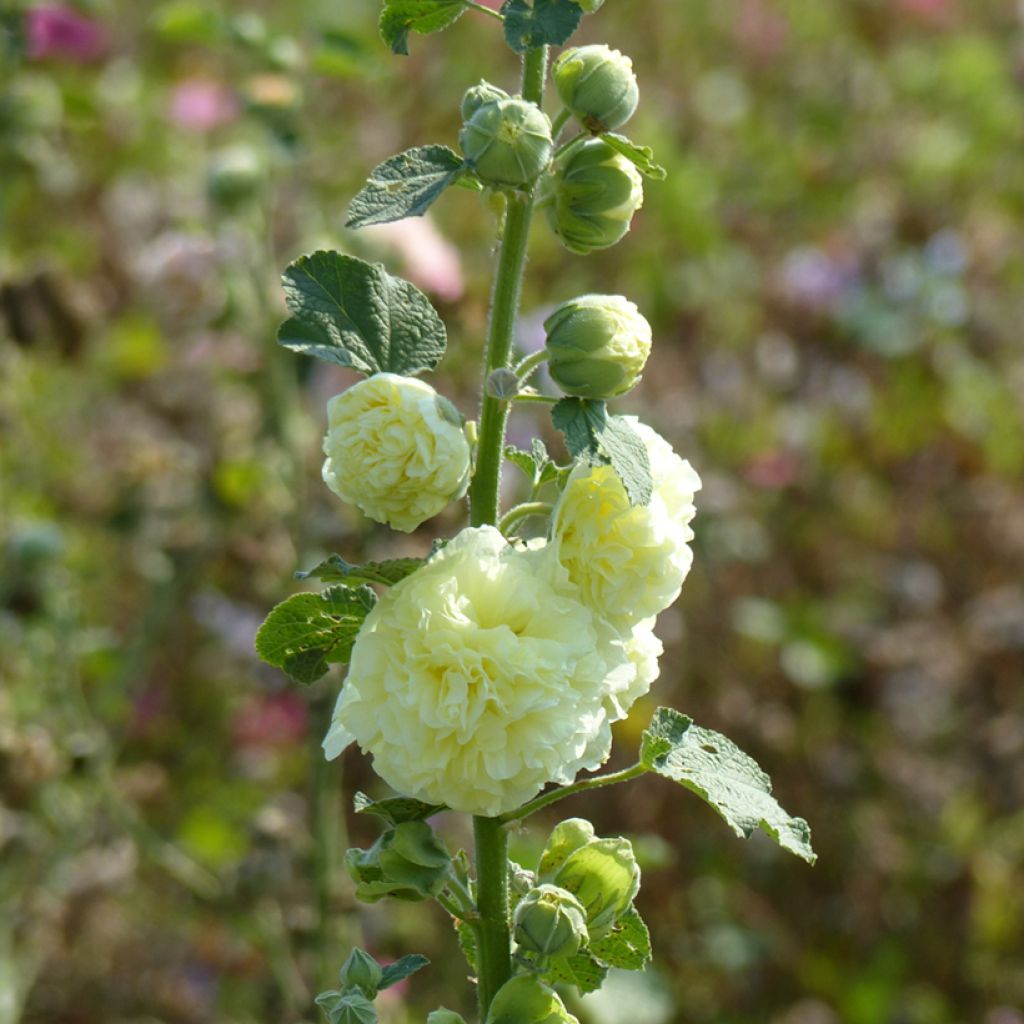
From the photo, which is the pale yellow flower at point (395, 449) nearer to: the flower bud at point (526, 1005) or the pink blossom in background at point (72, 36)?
the flower bud at point (526, 1005)

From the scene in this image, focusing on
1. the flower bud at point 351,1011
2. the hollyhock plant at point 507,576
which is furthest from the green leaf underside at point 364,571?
the flower bud at point 351,1011

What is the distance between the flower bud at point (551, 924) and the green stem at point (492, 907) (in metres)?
0.05

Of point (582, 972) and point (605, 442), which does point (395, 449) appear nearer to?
point (605, 442)

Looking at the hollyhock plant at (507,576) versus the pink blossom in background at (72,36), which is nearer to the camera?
the hollyhock plant at (507,576)

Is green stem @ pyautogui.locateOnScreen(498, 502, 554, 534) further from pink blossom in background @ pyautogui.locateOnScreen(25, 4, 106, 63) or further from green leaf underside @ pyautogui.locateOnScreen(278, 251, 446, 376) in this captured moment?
pink blossom in background @ pyautogui.locateOnScreen(25, 4, 106, 63)

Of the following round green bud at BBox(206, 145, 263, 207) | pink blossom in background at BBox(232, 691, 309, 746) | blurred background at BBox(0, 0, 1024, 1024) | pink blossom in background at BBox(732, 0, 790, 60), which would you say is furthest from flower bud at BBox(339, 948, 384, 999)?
pink blossom in background at BBox(732, 0, 790, 60)

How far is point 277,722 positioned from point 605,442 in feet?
4.20

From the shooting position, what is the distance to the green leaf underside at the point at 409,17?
2.39 ft

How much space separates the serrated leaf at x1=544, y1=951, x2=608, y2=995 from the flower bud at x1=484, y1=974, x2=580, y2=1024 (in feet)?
0.19

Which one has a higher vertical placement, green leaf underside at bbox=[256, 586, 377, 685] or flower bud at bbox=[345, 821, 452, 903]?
green leaf underside at bbox=[256, 586, 377, 685]

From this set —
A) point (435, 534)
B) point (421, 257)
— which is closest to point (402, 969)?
point (435, 534)

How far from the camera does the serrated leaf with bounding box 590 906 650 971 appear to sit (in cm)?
77

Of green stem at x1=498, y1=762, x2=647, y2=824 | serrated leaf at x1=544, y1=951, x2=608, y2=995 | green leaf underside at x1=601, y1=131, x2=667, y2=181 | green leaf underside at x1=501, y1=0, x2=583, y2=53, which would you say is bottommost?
serrated leaf at x1=544, y1=951, x2=608, y2=995

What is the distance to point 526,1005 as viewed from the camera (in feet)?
→ 2.27
